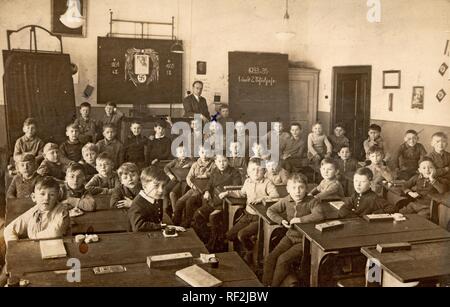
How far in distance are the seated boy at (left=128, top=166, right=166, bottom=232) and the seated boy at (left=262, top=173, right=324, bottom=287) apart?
2.99ft

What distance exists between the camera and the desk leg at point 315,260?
291cm

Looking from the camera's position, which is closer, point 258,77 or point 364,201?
point 364,201

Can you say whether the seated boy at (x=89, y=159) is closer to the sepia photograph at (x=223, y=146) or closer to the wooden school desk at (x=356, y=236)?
the sepia photograph at (x=223, y=146)

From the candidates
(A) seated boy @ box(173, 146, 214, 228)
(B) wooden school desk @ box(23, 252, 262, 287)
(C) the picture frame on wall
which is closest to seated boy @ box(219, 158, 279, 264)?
(A) seated boy @ box(173, 146, 214, 228)

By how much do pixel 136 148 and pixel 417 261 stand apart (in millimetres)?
4180

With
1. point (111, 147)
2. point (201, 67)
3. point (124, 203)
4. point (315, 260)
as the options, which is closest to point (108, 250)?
point (124, 203)

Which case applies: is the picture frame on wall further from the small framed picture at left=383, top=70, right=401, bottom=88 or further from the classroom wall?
the small framed picture at left=383, top=70, right=401, bottom=88

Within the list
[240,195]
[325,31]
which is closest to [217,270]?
[240,195]

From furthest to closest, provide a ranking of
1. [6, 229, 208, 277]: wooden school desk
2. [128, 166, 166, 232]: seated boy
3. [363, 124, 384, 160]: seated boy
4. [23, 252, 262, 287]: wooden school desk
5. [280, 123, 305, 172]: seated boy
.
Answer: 1. [280, 123, 305, 172]: seated boy
2. [363, 124, 384, 160]: seated boy
3. [128, 166, 166, 232]: seated boy
4. [6, 229, 208, 277]: wooden school desk
5. [23, 252, 262, 287]: wooden school desk

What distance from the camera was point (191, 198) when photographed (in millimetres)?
4812

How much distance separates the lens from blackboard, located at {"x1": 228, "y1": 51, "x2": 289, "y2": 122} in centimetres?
822

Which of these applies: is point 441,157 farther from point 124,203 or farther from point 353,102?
point 124,203

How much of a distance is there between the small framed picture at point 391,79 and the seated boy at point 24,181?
5062 mm
